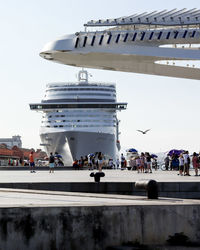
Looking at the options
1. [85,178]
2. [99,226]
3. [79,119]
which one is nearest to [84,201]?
[99,226]

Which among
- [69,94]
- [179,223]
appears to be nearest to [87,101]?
[69,94]

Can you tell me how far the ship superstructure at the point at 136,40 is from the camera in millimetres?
32844

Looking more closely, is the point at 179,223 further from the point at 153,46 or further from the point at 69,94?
the point at 69,94

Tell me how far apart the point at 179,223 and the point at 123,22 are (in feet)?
85.4

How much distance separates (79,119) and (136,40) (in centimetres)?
3591

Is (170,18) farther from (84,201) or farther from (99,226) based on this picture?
(99,226)

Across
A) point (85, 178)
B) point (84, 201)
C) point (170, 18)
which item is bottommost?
point (84, 201)

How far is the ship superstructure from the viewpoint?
3284 cm

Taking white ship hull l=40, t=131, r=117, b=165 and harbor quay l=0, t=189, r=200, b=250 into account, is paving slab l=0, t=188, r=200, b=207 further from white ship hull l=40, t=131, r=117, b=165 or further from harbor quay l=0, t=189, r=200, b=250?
white ship hull l=40, t=131, r=117, b=165

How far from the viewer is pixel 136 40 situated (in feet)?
111

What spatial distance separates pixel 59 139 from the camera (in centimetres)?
6756

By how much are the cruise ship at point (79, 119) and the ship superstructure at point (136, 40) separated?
32399mm

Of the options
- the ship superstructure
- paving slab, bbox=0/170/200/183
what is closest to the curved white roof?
the ship superstructure

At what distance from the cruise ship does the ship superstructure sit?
106 ft
